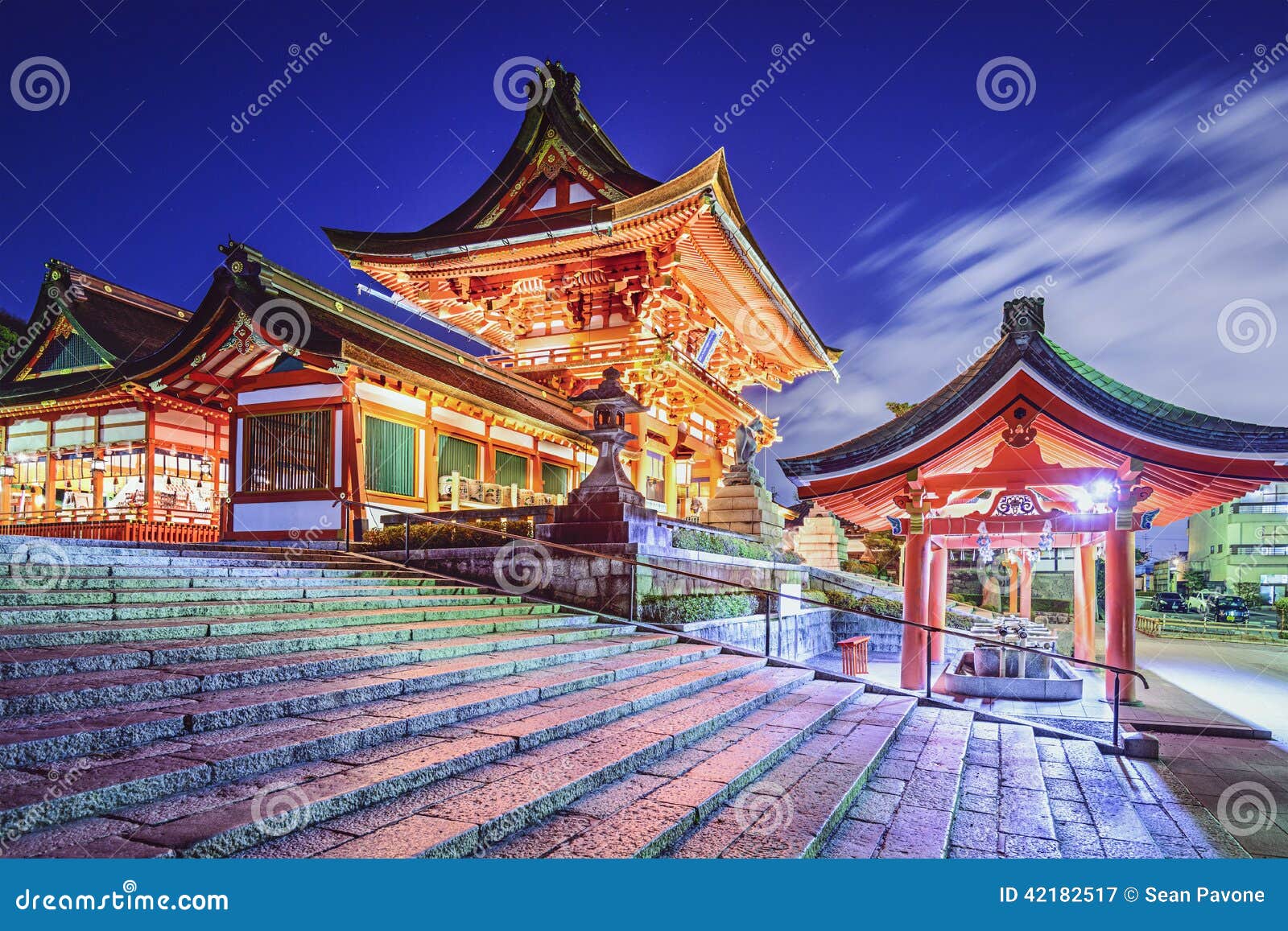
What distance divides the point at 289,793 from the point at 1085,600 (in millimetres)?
15282

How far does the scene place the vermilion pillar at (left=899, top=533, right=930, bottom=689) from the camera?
39.5 ft

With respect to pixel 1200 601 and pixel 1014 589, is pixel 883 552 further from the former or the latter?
pixel 1200 601

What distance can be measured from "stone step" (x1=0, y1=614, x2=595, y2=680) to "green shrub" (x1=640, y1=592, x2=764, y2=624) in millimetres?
2637

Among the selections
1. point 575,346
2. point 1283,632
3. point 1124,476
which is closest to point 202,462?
point 575,346

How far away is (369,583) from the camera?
8961mm

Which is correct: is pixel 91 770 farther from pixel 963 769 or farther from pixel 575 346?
pixel 575 346

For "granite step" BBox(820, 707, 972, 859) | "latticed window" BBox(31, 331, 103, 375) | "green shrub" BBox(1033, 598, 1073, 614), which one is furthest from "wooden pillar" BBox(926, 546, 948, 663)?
"green shrub" BBox(1033, 598, 1073, 614)

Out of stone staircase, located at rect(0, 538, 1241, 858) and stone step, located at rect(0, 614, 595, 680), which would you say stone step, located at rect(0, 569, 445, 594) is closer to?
stone staircase, located at rect(0, 538, 1241, 858)

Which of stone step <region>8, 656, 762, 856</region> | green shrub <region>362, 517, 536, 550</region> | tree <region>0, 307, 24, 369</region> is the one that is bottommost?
stone step <region>8, 656, 762, 856</region>

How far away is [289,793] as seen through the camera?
10.6ft

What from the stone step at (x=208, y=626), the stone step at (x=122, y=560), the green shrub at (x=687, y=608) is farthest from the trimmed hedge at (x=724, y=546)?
the stone step at (x=122, y=560)

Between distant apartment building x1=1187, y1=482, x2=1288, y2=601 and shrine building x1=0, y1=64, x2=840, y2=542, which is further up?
shrine building x1=0, y1=64, x2=840, y2=542

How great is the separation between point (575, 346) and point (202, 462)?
9726mm

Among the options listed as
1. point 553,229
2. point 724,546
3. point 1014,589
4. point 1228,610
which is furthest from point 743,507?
point 1228,610
